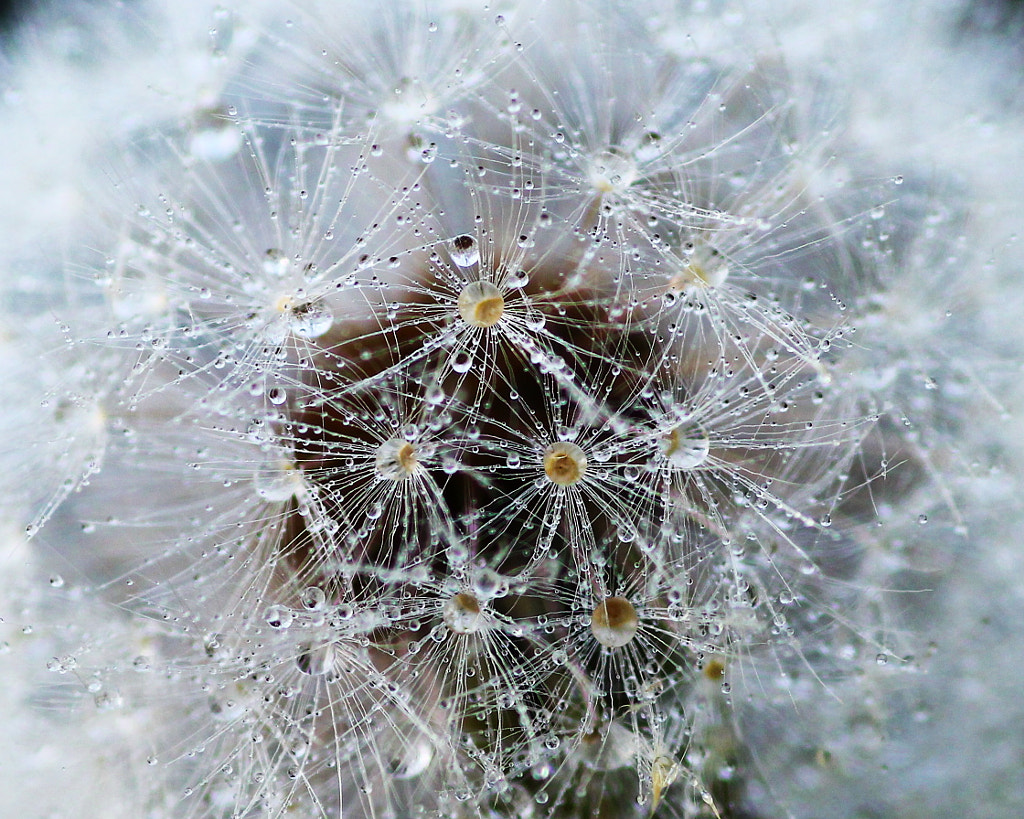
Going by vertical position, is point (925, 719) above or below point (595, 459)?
below

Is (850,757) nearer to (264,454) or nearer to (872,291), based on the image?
(872,291)

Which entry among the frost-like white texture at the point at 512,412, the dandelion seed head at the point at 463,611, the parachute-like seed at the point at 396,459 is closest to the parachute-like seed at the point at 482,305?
the frost-like white texture at the point at 512,412

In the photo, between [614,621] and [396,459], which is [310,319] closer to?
[396,459]

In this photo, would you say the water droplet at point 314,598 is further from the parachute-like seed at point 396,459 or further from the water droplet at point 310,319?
the water droplet at point 310,319

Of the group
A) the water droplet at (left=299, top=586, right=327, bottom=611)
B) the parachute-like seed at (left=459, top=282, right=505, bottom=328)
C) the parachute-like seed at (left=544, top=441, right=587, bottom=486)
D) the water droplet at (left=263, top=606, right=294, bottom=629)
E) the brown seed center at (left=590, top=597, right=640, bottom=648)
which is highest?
A: the parachute-like seed at (left=459, top=282, right=505, bottom=328)

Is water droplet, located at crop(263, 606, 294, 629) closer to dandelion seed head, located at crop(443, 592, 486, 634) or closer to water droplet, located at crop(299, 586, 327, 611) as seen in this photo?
water droplet, located at crop(299, 586, 327, 611)

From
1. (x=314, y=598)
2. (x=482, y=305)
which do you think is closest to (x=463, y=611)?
(x=314, y=598)

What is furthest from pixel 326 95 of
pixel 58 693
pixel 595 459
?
pixel 58 693

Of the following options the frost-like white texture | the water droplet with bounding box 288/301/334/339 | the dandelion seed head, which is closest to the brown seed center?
the frost-like white texture
